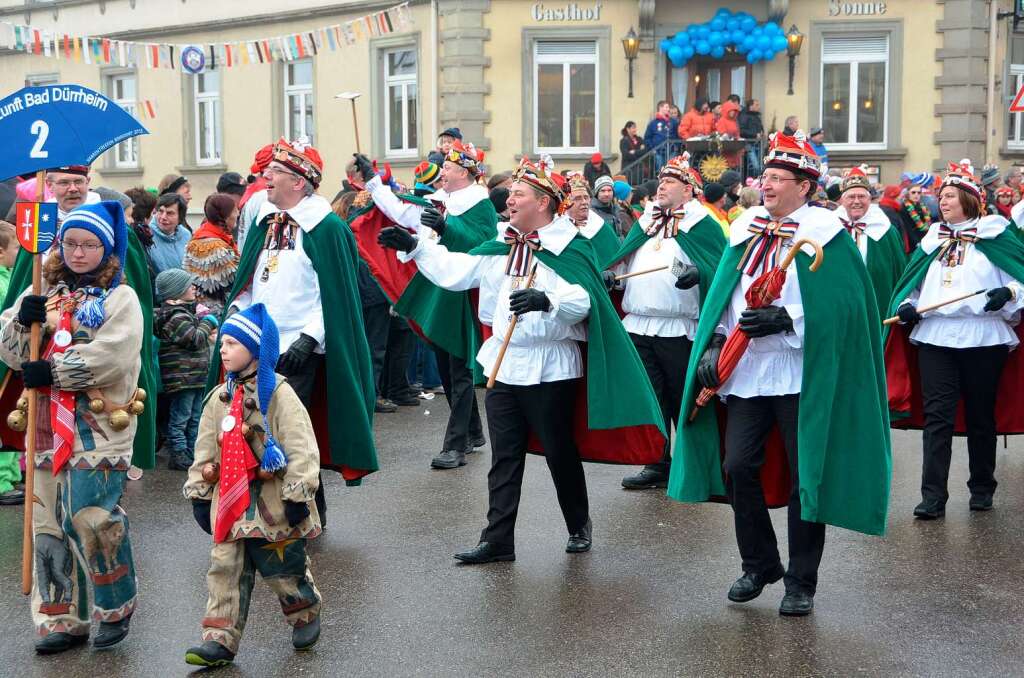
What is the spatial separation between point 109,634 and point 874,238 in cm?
617

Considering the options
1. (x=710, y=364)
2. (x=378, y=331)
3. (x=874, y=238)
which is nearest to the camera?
(x=710, y=364)

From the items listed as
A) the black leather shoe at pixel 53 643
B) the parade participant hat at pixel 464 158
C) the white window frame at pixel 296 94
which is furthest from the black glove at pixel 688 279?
the white window frame at pixel 296 94

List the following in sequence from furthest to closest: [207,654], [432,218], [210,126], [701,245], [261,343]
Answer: [210,126] < [701,245] < [432,218] < [261,343] < [207,654]

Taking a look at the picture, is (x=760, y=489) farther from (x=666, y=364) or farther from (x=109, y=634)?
(x=109, y=634)

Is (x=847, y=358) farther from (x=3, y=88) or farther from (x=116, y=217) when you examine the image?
(x=3, y=88)

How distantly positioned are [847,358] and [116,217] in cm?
307

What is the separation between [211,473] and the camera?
508 centimetres

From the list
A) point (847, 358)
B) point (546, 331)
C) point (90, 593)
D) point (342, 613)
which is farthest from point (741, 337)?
point (90, 593)

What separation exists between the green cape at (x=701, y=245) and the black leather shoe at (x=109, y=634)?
4.37 metres

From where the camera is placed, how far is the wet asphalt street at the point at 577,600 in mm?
5219

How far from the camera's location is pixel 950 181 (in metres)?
7.91

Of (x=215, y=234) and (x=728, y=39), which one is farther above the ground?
(x=728, y=39)

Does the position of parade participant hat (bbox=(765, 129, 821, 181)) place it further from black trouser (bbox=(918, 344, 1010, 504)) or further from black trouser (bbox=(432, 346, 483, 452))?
black trouser (bbox=(432, 346, 483, 452))

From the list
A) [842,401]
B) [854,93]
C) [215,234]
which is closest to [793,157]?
[842,401]
